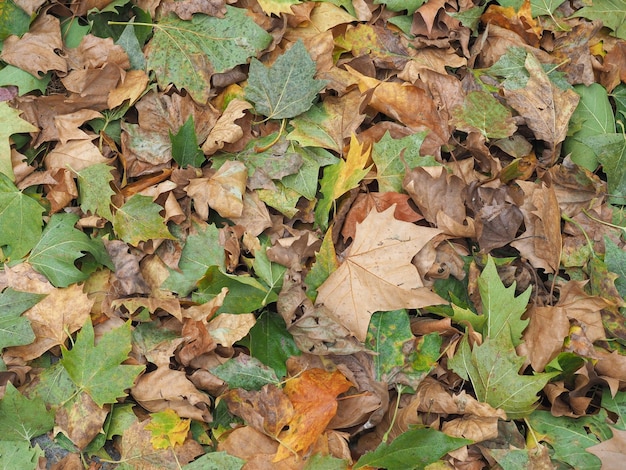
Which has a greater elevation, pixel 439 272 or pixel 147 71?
pixel 147 71

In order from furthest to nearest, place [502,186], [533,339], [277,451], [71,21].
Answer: [71,21]
[502,186]
[533,339]
[277,451]

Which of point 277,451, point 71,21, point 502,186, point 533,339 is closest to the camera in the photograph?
point 277,451

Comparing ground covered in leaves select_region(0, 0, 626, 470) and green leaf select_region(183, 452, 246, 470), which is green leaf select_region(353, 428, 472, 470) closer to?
ground covered in leaves select_region(0, 0, 626, 470)

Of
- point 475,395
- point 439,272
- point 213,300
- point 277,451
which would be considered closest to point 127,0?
point 213,300

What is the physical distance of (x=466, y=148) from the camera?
7.08 ft

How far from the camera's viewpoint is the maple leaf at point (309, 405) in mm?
1691

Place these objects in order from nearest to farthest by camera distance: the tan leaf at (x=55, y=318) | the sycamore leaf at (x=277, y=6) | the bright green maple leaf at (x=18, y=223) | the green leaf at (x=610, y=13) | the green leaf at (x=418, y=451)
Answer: the green leaf at (x=418, y=451), the tan leaf at (x=55, y=318), the bright green maple leaf at (x=18, y=223), the sycamore leaf at (x=277, y=6), the green leaf at (x=610, y=13)

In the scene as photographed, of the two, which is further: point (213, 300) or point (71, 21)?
point (71, 21)

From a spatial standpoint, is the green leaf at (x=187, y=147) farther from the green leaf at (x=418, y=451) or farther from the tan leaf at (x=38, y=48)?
the green leaf at (x=418, y=451)

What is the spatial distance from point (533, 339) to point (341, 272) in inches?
24.8

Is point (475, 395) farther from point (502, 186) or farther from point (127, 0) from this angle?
point (127, 0)

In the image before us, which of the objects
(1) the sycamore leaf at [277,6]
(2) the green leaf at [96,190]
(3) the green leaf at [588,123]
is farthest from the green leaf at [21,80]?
(3) the green leaf at [588,123]

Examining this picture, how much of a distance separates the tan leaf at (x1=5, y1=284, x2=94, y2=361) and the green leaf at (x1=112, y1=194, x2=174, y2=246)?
0.23m

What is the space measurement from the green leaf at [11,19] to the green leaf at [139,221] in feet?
2.72
